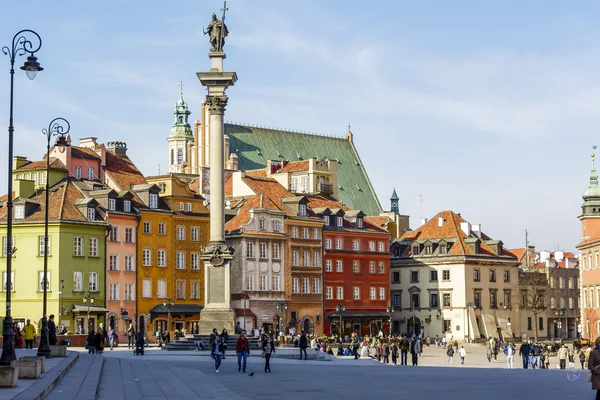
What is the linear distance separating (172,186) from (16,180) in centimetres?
1316

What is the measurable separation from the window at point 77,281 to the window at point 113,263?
328 cm

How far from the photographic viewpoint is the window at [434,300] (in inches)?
4722

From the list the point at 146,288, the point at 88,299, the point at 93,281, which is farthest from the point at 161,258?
the point at 88,299

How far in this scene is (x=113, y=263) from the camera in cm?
9331

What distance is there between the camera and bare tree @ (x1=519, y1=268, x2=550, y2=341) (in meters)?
127

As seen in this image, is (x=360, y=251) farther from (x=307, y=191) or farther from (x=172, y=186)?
(x=172, y=186)

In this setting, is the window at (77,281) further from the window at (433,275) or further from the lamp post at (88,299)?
the window at (433,275)

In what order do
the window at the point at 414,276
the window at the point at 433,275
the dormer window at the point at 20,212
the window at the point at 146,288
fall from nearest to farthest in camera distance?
the dormer window at the point at 20,212 < the window at the point at 146,288 < the window at the point at 433,275 < the window at the point at 414,276

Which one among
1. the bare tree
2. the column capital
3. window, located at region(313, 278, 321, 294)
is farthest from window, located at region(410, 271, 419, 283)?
the column capital

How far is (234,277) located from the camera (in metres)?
102

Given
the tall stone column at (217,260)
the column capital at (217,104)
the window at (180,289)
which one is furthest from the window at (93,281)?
the column capital at (217,104)

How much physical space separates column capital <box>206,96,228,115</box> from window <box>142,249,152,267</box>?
3559cm

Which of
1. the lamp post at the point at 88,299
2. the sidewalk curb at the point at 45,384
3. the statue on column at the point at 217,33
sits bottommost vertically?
the sidewalk curb at the point at 45,384

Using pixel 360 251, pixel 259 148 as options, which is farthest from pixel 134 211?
pixel 259 148
